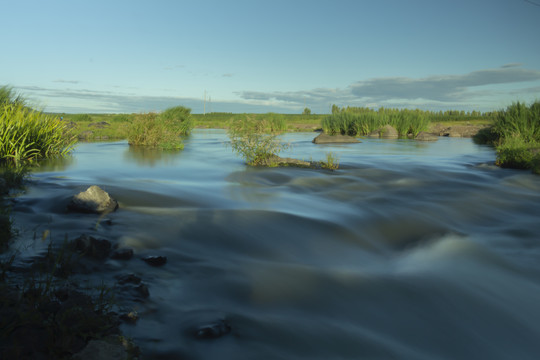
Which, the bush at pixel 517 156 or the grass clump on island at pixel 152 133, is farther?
the grass clump on island at pixel 152 133

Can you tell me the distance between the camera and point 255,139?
47.5 feet

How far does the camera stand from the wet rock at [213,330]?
3260 millimetres

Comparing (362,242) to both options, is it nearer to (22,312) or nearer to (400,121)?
(22,312)

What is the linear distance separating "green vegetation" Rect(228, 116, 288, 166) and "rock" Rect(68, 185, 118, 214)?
7622 millimetres

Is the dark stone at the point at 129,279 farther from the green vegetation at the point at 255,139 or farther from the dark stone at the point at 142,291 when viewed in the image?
the green vegetation at the point at 255,139

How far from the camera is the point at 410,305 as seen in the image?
169 inches

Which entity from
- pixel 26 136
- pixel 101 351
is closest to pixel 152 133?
pixel 26 136

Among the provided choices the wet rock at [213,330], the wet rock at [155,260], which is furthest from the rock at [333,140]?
the wet rock at [213,330]

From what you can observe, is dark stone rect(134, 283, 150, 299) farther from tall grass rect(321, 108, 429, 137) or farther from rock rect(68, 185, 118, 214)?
tall grass rect(321, 108, 429, 137)

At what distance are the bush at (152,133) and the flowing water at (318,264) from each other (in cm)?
1046

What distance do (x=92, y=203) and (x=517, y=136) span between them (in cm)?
1925

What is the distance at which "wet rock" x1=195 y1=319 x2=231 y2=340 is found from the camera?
326cm

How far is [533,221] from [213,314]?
24.9 feet

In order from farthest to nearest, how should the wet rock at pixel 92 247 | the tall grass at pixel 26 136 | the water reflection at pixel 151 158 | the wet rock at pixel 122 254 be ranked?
the water reflection at pixel 151 158 → the tall grass at pixel 26 136 → the wet rock at pixel 122 254 → the wet rock at pixel 92 247
